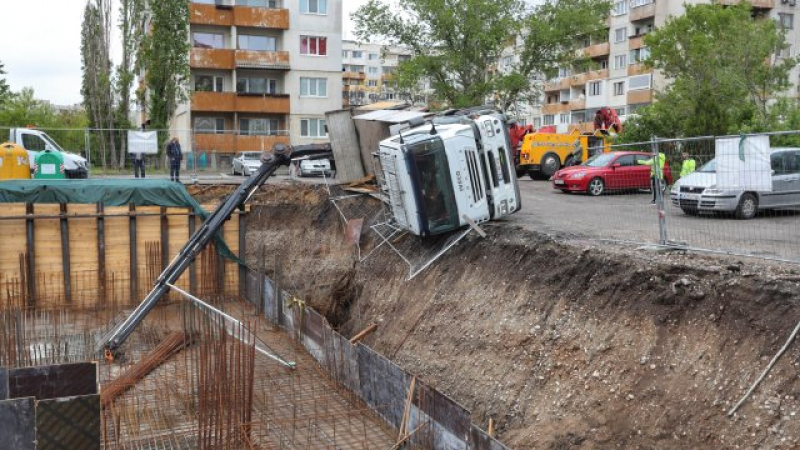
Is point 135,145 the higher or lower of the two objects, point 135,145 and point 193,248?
the higher

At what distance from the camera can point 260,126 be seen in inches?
1684

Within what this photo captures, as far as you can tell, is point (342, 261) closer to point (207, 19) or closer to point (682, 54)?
point (682, 54)

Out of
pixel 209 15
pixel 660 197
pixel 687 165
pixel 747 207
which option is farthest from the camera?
pixel 209 15

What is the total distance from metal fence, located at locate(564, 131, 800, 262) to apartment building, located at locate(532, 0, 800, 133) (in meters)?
31.9

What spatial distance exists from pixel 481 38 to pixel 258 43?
1668cm

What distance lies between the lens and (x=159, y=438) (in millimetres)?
7785

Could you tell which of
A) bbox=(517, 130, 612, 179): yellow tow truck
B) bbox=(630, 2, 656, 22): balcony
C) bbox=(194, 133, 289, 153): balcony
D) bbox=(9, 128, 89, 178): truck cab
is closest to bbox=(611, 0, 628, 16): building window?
bbox=(630, 2, 656, 22): balcony

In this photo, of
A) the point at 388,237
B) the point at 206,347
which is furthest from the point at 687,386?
the point at 388,237

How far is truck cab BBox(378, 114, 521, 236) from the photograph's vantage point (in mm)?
11406

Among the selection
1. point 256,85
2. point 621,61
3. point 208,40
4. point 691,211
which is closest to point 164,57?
point 208,40

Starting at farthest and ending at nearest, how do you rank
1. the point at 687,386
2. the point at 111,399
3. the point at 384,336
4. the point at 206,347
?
the point at 384,336
the point at 111,399
the point at 206,347
the point at 687,386

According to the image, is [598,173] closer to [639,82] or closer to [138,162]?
[138,162]

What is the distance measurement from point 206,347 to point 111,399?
2.00 meters

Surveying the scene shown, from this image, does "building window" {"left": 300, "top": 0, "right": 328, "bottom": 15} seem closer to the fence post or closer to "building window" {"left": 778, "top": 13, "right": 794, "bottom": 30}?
"building window" {"left": 778, "top": 13, "right": 794, "bottom": 30}
